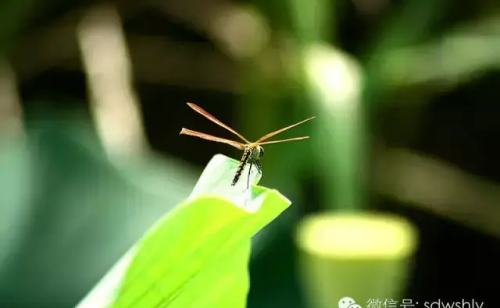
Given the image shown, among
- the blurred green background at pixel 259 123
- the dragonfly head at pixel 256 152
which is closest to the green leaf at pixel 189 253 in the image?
the dragonfly head at pixel 256 152

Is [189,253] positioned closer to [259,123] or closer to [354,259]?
[354,259]

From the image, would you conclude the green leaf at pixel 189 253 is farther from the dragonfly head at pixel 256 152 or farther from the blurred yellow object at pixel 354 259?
the blurred yellow object at pixel 354 259

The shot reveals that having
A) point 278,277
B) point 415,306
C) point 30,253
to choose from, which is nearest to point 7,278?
point 30,253

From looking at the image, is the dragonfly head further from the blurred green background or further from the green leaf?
the blurred green background

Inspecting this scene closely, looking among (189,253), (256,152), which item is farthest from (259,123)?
(189,253)

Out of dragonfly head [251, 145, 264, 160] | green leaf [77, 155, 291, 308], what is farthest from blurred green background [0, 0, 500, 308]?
green leaf [77, 155, 291, 308]
